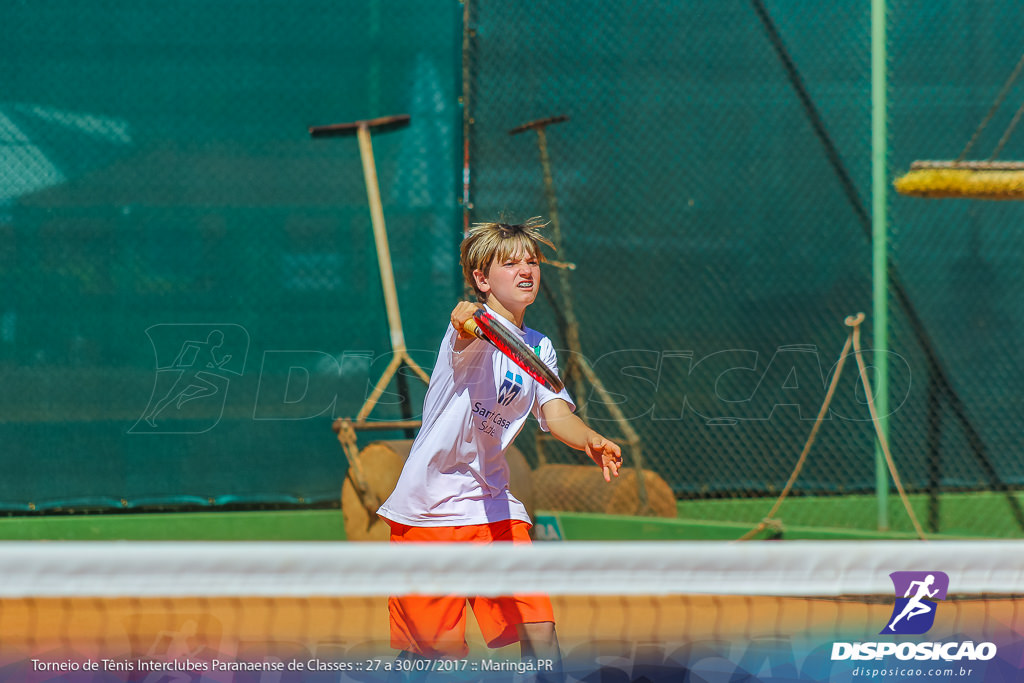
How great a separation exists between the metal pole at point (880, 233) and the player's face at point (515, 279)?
9.74 feet

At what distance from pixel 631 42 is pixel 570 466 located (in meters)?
2.29

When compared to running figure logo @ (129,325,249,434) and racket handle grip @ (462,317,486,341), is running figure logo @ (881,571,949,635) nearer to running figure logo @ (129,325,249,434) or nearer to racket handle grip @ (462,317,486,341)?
racket handle grip @ (462,317,486,341)

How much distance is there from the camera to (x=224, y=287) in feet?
16.6

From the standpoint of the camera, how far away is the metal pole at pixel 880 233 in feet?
15.3

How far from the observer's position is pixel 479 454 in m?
2.35

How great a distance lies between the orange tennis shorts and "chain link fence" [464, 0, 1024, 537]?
9.08 ft

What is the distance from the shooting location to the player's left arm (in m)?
2.09

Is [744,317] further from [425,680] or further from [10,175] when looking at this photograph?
[10,175]

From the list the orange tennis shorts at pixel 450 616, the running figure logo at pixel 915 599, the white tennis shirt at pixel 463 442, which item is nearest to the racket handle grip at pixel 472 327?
the white tennis shirt at pixel 463 442

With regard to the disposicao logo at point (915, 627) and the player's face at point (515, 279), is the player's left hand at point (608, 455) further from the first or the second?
the disposicao logo at point (915, 627)

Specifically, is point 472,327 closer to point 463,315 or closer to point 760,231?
point 463,315

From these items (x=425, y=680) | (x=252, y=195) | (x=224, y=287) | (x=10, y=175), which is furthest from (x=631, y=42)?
(x=425, y=680)

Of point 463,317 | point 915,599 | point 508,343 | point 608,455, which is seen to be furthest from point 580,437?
point 915,599

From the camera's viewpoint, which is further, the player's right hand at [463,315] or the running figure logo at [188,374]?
the running figure logo at [188,374]
